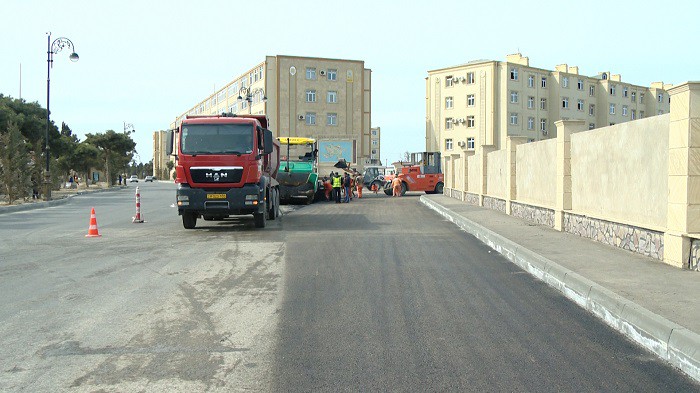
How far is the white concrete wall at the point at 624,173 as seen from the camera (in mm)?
10038

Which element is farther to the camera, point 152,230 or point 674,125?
point 152,230

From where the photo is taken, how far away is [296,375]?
4984 mm

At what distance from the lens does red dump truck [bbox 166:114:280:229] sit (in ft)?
54.6

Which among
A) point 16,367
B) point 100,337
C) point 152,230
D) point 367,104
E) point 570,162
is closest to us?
point 16,367

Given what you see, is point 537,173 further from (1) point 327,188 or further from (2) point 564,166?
(1) point 327,188

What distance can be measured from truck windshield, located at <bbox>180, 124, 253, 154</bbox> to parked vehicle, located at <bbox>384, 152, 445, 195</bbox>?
27.4 meters

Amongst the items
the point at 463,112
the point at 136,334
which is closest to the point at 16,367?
the point at 136,334

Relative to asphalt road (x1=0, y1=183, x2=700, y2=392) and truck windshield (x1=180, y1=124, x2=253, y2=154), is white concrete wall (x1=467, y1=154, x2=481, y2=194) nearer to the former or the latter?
truck windshield (x1=180, y1=124, x2=253, y2=154)

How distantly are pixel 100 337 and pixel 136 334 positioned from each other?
33 centimetres

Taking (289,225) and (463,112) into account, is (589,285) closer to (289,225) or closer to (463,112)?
(289,225)

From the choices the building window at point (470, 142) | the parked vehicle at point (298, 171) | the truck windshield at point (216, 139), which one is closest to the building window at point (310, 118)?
the building window at point (470, 142)

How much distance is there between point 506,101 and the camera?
66.3m

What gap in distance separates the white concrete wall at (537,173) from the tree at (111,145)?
61957 millimetres

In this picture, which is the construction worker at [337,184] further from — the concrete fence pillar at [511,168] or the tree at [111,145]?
the tree at [111,145]
